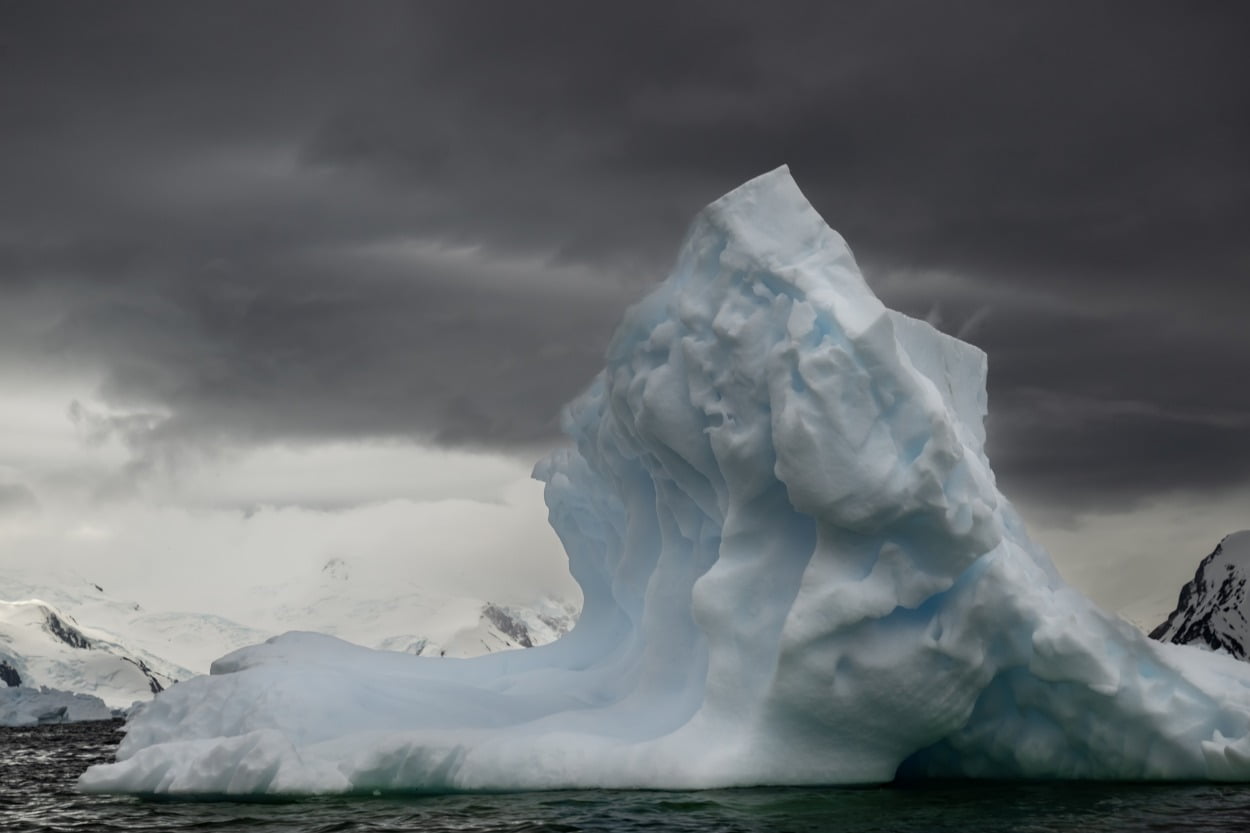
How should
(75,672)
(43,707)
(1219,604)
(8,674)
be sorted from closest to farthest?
(43,707) → (1219,604) → (8,674) → (75,672)

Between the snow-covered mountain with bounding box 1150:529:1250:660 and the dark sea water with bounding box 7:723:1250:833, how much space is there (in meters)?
83.3

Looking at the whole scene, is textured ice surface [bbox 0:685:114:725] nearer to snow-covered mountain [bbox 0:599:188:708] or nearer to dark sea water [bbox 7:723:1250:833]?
dark sea water [bbox 7:723:1250:833]

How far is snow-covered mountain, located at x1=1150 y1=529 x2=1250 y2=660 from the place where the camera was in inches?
3905

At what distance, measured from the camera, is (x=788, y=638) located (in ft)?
61.2

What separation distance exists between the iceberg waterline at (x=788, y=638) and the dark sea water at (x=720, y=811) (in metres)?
0.67

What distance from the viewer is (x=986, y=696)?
66.4ft

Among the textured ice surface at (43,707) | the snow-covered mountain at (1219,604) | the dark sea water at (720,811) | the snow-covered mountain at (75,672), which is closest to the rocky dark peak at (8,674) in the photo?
the snow-covered mountain at (75,672)

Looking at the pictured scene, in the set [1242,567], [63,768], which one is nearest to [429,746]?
[63,768]

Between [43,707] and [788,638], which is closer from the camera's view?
[788,638]

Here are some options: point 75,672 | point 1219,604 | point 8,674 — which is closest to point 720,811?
point 1219,604

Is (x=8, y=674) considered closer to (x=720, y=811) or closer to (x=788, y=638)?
(x=788, y=638)

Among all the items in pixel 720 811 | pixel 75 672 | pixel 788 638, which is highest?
pixel 75 672

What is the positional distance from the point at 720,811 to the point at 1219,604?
94457mm

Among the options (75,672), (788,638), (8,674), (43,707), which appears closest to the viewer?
(788,638)
